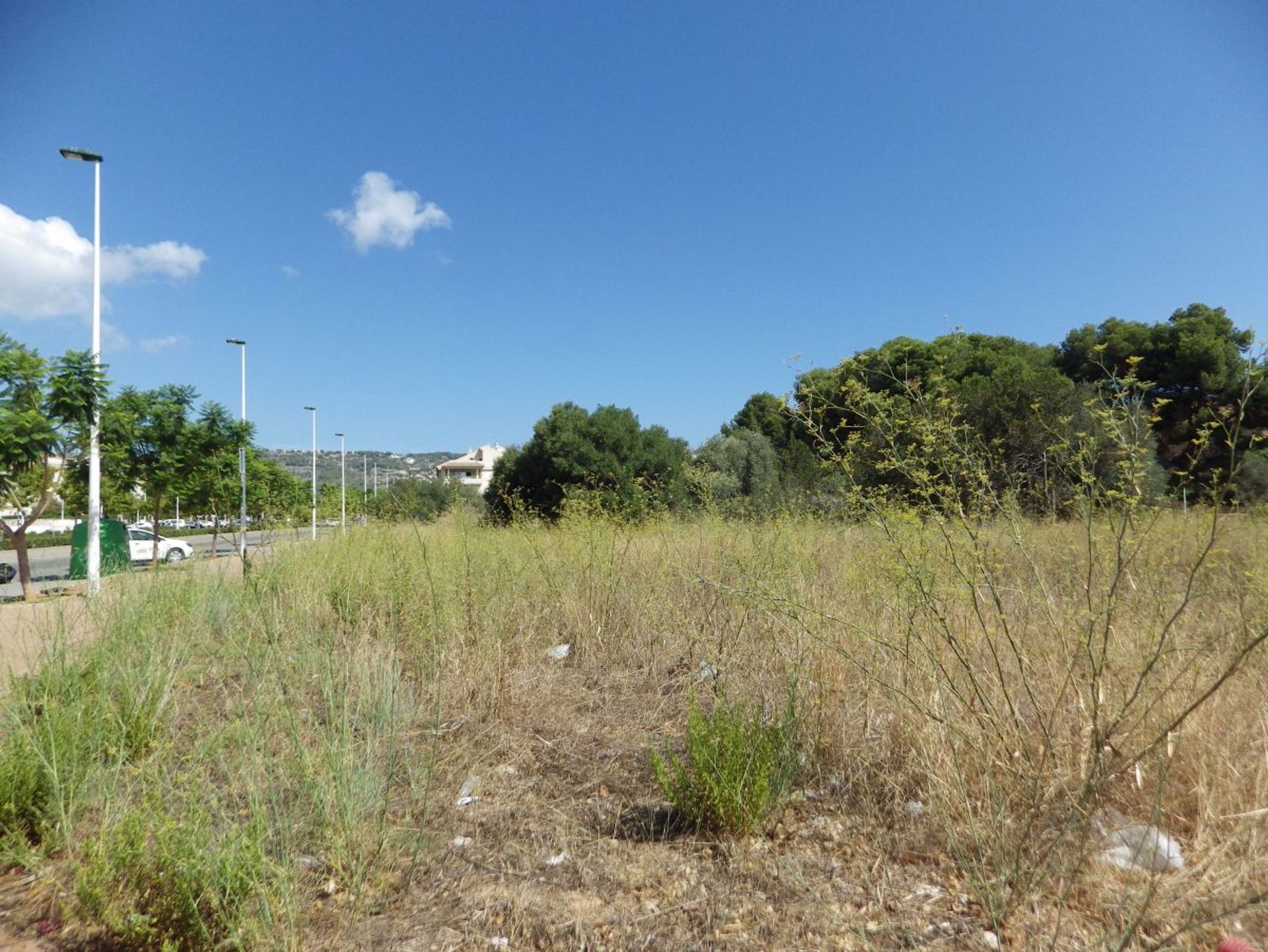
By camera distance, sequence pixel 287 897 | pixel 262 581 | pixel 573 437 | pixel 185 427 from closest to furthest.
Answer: pixel 287 897
pixel 262 581
pixel 185 427
pixel 573 437

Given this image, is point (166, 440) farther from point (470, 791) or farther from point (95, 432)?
point (470, 791)

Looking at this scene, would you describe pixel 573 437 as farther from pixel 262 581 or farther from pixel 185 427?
pixel 262 581

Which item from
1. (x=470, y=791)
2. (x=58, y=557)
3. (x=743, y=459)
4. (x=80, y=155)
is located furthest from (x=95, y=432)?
(x=58, y=557)

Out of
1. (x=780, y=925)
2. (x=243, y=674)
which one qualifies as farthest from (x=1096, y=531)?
(x=243, y=674)

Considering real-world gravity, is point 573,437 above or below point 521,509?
above

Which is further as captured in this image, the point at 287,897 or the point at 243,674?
the point at 243,674

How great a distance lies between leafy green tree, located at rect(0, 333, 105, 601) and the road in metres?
1.13

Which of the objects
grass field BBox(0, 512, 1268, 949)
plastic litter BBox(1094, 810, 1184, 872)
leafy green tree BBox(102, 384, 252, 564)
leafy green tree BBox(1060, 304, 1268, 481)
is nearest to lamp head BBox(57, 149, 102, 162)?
leafy green tree BBox(102, 384, 252, 564)

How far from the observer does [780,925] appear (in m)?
1.77

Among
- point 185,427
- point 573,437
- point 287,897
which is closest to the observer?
point 287,897

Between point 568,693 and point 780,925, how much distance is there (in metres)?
2.10

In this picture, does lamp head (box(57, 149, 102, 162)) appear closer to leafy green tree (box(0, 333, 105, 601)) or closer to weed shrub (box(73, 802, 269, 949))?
leafy green tree (box(0, 333, 105, 601))

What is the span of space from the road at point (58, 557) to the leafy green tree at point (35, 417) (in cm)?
113

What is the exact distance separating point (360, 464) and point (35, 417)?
241 ft
